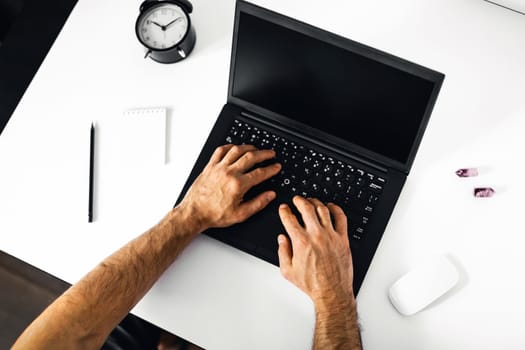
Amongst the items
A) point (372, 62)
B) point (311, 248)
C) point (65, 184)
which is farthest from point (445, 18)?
point (65, 184)

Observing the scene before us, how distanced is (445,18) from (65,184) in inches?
Result: 34.5

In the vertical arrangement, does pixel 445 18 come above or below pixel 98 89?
above

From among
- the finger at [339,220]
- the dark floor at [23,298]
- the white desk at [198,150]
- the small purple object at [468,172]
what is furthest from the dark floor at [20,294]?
the small purple object at [468,172]

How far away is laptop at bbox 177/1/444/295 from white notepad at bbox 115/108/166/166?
94mm

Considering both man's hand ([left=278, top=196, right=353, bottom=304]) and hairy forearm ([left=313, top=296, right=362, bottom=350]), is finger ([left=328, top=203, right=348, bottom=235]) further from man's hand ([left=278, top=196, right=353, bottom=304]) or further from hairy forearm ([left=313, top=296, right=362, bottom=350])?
hairy forearm ([left=313, top=296, right=362, bottom=350])

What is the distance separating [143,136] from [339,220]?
1.44 ft

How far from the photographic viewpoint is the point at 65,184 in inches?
43.4

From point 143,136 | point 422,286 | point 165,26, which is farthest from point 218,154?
point 422,286

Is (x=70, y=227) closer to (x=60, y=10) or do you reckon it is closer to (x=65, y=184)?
(x=65, y=184)

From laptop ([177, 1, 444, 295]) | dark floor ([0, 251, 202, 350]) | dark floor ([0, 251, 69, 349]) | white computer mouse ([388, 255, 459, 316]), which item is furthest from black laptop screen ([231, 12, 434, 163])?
dark floor ([0, 251, 69, 349])

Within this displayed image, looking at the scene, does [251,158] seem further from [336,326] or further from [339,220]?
[336,326]

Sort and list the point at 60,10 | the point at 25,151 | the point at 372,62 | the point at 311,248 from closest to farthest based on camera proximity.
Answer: the point at 372,62 < the point at 311,248 < the point at 25,151 < the point at 60,10

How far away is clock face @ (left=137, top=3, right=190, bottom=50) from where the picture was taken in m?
1.11

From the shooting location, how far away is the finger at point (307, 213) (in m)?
1.00
